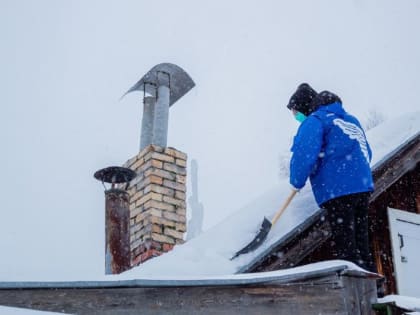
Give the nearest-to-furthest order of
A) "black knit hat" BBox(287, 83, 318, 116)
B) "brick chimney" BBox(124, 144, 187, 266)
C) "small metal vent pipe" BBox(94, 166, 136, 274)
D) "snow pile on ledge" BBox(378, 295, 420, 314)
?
"snow pile on ledge" BBox(378, 295, 420, 314) → "black knit hat" BBox(287, 83, 318, 116) → "small metal vent pipe" BBox(94, 166, 136, 274) → "brick chimney" BBox(124, 144, 187, 266)

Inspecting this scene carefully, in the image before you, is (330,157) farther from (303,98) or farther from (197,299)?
(197,299)

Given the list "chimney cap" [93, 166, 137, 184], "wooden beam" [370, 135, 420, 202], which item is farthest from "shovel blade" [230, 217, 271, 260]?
"chimney cap" [93, 166, 137, 184]

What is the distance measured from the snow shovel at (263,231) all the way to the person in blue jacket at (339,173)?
0.18 metres

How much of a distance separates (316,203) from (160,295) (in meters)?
1.93

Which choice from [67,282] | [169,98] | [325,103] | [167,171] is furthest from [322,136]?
[169,98]

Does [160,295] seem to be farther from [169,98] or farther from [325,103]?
[169,98]

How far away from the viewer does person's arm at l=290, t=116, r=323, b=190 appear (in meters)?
4.04

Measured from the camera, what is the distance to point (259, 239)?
4223 millimetres

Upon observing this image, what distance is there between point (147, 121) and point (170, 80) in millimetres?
614

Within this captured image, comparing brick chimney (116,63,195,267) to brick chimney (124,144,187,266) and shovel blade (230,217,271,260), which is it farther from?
shovel blade (230,217,271,260)

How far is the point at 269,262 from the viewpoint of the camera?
168 inches

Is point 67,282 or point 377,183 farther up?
point 377,183

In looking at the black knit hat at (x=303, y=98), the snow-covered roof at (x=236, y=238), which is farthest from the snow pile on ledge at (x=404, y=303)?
the black knit hat at (x=303, y=98)

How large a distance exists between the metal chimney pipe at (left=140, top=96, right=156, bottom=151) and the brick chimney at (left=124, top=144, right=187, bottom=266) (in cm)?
58
